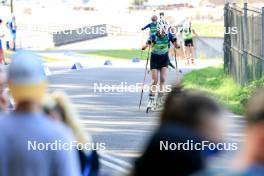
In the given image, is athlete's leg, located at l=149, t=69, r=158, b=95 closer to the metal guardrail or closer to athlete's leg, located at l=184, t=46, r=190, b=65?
the metal guardrail

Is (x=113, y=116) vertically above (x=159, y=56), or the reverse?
(x=159, y=56)

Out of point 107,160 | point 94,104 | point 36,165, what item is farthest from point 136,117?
point 36,165

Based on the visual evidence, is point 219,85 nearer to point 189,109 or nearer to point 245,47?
point 245,47

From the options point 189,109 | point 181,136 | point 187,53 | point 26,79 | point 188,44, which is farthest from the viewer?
point 187,53

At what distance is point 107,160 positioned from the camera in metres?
13.1

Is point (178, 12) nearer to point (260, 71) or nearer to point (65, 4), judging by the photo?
point (65, 4)

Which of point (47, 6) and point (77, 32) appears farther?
point (47, 6)

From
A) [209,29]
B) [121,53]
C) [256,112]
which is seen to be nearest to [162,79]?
[256,112]

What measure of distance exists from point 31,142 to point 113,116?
43.3ft

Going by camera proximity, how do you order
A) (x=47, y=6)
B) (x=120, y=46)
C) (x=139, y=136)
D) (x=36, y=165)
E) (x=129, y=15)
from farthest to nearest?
(x=47, y=6)
(x=129, y=15)
(x=120, y=46)
(x=139, y=136)
(x=36, y=165)

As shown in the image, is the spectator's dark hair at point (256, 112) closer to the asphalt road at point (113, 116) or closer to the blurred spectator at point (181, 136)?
the blurred spectator at point (181, 136)

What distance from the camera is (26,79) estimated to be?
5535 millimetres

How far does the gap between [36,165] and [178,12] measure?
58.2m

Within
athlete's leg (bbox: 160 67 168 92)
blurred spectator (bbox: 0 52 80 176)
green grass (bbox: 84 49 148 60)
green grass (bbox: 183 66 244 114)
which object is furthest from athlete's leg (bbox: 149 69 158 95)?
green grass (bbox: 84 49 148 60)
